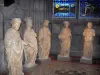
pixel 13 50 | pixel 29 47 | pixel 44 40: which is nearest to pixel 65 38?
pixel 44 40

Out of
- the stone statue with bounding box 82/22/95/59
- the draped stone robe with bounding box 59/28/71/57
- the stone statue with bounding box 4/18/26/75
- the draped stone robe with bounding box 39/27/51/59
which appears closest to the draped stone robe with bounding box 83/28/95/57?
the stone statue with bounding box 82/22/95/59

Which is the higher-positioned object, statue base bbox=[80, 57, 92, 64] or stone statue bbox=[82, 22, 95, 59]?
stone statue bbox=[82, 22, 95, 59]

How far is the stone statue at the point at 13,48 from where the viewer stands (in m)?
8.19

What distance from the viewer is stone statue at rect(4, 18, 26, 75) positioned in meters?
8.19

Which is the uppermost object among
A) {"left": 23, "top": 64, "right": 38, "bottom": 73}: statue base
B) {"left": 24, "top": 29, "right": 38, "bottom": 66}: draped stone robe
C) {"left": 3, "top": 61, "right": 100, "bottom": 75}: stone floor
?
{"left": 24, "top": 29, "right": 38, "bottom": 66}: draped stone robe

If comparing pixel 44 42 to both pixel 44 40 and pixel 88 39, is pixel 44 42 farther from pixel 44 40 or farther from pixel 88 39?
pixel 88 39

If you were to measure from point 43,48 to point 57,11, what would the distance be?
4304 millimetres

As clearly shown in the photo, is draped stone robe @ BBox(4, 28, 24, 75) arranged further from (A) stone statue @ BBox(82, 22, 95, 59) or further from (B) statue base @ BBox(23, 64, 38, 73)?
(A) stone statue @ BBox(82, 22, 95, 59)

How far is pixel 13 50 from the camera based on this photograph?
828 cm

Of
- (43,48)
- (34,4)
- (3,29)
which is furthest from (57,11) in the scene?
(3,29)

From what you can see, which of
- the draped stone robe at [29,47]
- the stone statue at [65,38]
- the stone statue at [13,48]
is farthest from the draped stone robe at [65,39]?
the stone statue at [13,48]

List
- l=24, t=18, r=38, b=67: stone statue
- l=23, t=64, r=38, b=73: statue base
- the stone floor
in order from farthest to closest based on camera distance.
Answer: l=24, t=18, r=38, b=67: stone statue → l=23, t=64, r=38, b=73: statue base → the stone floor

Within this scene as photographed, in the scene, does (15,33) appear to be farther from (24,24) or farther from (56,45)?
(56,45)

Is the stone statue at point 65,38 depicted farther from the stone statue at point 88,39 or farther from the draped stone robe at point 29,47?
the draped stone robe at point 29,47
